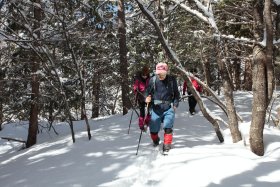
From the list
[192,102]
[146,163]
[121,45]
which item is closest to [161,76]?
[146,163]

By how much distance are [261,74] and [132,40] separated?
15153 mm

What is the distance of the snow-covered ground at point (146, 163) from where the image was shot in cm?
581

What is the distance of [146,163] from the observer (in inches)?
278

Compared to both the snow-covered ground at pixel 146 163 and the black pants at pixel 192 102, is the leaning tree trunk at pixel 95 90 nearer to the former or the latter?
the black pants at pixel 192 102

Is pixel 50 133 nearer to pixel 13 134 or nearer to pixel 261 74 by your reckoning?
pixel 13 134

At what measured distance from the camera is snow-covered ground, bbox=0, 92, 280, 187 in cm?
581

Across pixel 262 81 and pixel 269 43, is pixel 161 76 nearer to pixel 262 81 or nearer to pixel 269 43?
pixel 262 81

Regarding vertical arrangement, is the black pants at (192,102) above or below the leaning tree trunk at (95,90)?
below

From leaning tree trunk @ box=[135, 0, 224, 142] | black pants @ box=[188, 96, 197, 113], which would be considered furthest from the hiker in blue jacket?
black pants @ box=[188, 96, 197, 113]

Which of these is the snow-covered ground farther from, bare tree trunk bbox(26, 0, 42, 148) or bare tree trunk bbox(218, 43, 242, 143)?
bare tree trunk bbox(26, 0, 42, 148)

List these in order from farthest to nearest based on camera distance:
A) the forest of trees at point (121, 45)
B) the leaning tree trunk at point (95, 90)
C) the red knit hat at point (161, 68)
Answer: the leaning tree trunk at point (95, 90) → the red knit hat at point (161, 68) → the forest of trees at point (121, 45)

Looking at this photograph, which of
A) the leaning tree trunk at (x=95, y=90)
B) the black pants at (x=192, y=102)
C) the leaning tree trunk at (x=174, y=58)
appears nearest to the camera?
the leaning tree trunk at (x=174, y=58)

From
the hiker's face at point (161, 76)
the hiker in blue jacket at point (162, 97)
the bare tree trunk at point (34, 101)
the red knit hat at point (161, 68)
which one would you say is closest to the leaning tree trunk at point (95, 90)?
the bare tree trunk at point (34, 101)

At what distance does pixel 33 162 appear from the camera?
8.82m
